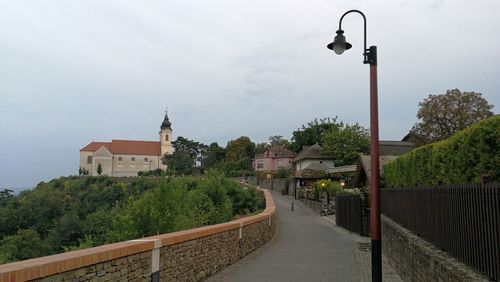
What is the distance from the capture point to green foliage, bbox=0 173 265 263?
1734 cm

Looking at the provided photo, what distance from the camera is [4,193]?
92.1 metres

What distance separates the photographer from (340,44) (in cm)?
898

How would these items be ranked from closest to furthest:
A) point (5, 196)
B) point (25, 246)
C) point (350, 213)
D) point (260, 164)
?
point (350, 213) < point (25, 246) < point (5, 196) < point (260, 164)

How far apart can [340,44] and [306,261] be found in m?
7.81

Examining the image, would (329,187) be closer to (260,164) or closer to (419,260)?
(419,260)

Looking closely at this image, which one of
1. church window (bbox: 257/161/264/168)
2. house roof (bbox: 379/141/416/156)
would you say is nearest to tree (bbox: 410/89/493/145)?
house roof (bbox: 379/141/416/156)

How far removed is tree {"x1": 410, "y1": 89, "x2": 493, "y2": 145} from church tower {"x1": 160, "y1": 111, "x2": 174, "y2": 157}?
330ft

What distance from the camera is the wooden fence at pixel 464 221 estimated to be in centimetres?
545

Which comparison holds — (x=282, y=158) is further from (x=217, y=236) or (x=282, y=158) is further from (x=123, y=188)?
(x=217, y=236)

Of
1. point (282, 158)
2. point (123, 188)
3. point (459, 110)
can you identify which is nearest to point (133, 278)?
point (459, 110)

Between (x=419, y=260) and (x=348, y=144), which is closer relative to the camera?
(x=419, y=260)

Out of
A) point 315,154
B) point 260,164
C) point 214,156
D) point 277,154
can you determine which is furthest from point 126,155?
point 315,154

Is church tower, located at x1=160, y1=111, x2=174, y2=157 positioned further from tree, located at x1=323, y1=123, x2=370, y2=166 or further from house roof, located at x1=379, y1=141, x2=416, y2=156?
house roof, located at x1=379, y1=141, x2=416, y2=156

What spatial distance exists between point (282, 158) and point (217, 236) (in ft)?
296
